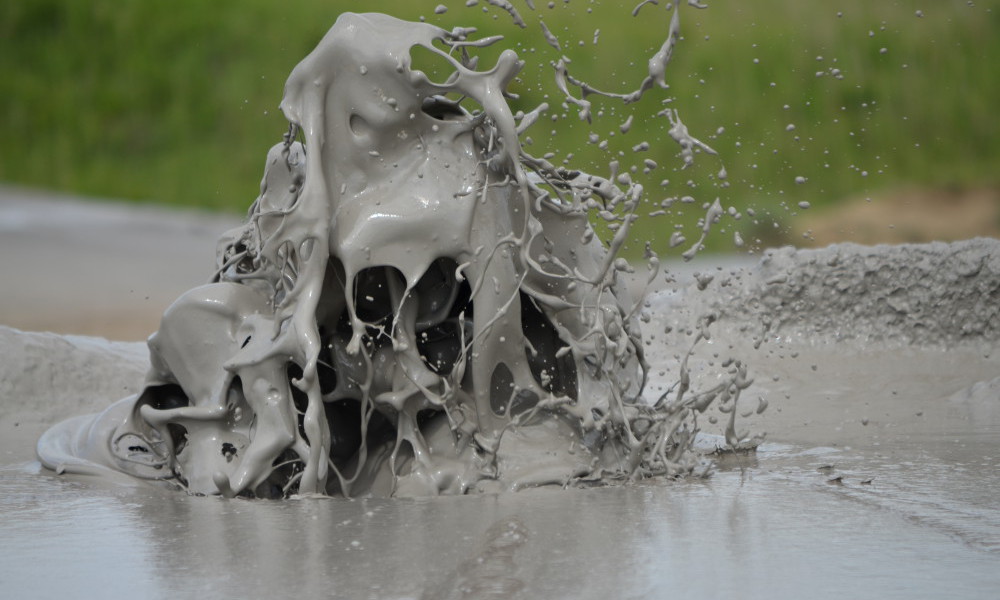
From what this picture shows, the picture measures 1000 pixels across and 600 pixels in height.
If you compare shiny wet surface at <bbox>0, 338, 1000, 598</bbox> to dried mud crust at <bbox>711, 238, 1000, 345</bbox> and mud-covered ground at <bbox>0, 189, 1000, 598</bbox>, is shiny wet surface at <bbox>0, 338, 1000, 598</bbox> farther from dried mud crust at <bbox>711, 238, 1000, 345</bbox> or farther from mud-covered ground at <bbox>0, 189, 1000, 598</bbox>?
dried mud crust at <bbox>711, 238, 1000, 345</bbox>

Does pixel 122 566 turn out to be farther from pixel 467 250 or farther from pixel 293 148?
pixel 293 148

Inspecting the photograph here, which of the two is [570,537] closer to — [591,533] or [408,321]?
[591,533]

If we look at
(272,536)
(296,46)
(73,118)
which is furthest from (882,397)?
(296,46)

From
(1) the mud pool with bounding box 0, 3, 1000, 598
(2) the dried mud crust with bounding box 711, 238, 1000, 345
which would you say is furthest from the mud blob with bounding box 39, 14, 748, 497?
(2) the dried mud crust with bounding box 711, 238, 1000, 345

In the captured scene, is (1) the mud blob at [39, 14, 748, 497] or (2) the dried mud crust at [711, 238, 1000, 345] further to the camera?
(2) the dried mud crust at [711, 238, 1000, 345]

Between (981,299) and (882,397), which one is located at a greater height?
(981,299)

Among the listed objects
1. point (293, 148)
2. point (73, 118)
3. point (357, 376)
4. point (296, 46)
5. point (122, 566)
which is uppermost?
point (296, 46)

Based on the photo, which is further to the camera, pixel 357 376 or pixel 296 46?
pixel 296 46

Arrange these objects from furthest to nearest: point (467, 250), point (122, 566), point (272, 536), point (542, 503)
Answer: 1. point (467, 250)
2. point (542, 503)
3. point (272, 536)
4. point (122, 566)

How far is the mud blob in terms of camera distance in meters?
2.58

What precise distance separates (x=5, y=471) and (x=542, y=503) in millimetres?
1478

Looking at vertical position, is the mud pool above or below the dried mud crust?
below

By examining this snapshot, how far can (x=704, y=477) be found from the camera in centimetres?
264

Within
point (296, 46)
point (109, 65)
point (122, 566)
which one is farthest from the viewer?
point (296, 46)
